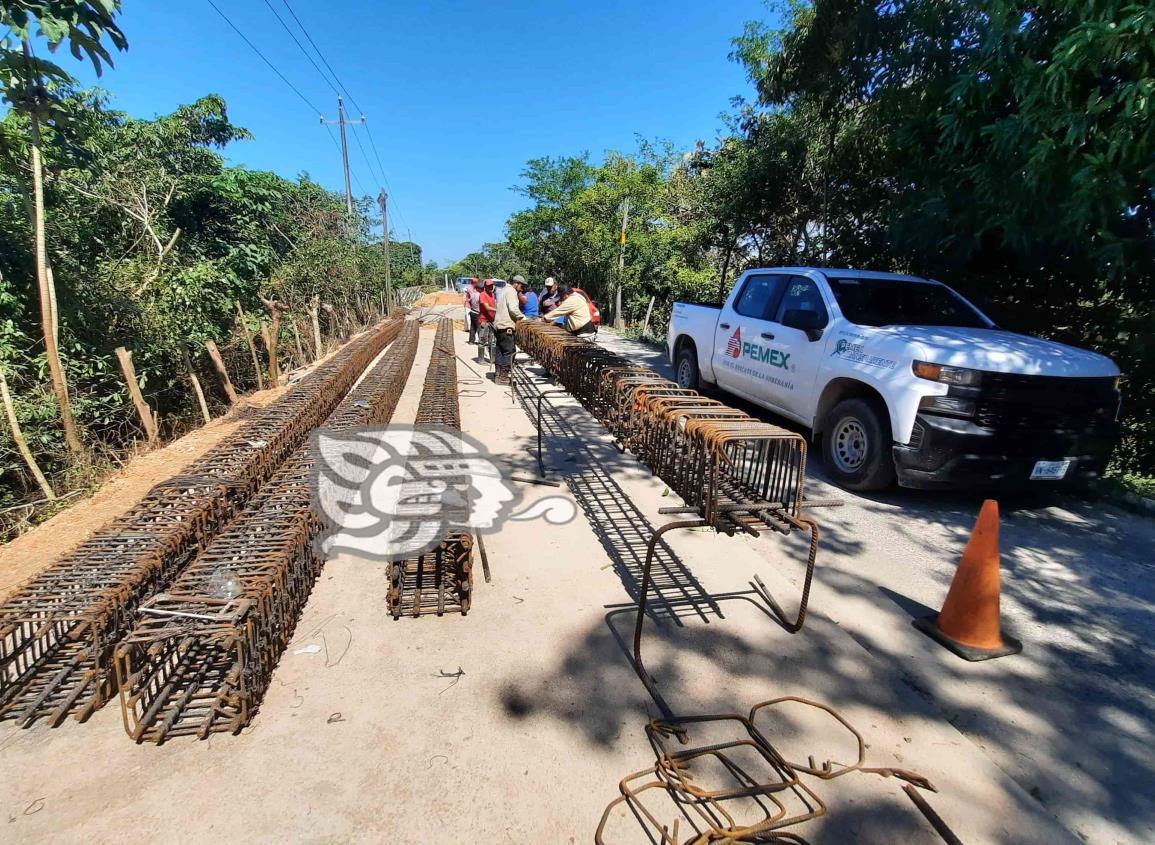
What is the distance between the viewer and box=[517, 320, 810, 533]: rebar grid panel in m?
2.76

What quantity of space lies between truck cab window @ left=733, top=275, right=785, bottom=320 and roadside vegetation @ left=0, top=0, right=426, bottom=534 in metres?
6.06

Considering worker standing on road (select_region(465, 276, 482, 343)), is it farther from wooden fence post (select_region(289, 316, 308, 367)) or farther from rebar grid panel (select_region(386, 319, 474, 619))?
→ rebar grid panel (select_region(386, 319, 474, 619))

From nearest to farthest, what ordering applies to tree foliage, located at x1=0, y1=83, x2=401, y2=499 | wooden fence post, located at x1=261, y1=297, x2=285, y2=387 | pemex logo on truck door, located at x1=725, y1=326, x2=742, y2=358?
1. tree foliage, located at x1=0, y1=83, x2=401, y2=499
2. pemex logo on truck door, located at x1=725, y1=326, x2=742, y2=358
3. wooden fence post, located at x1=261, y1=297, x2=285, y2=387

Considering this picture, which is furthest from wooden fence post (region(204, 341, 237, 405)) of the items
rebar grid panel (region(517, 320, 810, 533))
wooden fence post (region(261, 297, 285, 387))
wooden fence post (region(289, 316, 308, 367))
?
rebar grid panel (region(517, 320, 810, 533))

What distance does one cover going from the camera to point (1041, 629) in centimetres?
314

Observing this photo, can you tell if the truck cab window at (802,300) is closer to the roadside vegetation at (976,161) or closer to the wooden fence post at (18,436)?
the roadside vegetation at (976,161)

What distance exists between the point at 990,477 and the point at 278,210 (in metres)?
15.9

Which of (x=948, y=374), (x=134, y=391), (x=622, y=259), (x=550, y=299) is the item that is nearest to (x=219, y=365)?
(x=134, y=391)

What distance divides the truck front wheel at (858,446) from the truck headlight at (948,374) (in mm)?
504

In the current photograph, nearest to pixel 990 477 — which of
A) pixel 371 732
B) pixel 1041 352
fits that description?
pixel 1041 352

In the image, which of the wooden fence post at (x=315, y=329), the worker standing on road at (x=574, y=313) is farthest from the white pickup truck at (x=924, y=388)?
the wooden fence post at (x=315, y=329)

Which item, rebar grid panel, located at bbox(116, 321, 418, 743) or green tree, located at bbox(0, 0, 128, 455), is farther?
green tree, located at bbox(0, 0, 128, 455)

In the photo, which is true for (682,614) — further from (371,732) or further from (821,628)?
(371,732)

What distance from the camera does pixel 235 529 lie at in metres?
3.31
